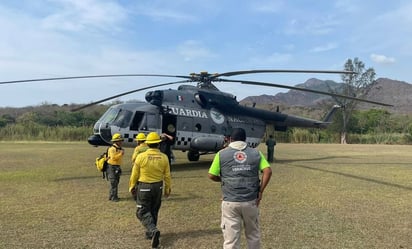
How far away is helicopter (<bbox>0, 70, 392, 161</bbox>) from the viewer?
1338 centimetres

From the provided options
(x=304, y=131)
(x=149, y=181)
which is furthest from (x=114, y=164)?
(x=304, y=131)

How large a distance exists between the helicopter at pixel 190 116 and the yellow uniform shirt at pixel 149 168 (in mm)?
6577

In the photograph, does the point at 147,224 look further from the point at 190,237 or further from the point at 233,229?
the point at 233,229

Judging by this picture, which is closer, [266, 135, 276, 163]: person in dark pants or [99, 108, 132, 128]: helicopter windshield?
[99, 108, 132, 128]: helicopter windshield

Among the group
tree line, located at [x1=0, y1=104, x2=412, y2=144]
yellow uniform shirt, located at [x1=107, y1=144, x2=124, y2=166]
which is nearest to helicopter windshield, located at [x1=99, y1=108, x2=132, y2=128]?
yellow uniform shirt, located at [x1=107, y1=144, x2=124, y2=166]

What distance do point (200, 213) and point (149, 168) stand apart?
2.32m

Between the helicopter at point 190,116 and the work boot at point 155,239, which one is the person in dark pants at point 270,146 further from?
the work boot at point 155,239

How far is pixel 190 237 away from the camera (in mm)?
6301

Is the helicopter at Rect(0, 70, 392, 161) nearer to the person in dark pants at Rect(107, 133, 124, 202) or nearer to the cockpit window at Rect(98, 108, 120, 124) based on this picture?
the cockpit window at Rect(98, 108, 120, 124)

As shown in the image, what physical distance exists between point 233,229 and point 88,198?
568cm

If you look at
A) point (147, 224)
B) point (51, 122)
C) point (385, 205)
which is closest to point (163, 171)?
point (147, 224)

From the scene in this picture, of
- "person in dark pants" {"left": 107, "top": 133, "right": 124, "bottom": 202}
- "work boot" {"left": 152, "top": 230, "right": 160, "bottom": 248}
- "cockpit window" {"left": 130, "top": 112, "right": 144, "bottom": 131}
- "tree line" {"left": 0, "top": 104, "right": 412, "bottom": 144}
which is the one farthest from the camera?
"tree line" {"left": 0, "top": 104, "right": 412, "bottom": 144}

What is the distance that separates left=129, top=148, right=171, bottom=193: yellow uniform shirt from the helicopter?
658 cm

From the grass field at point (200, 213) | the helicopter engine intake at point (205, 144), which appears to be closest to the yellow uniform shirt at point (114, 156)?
the grass field at point (200, 213)
